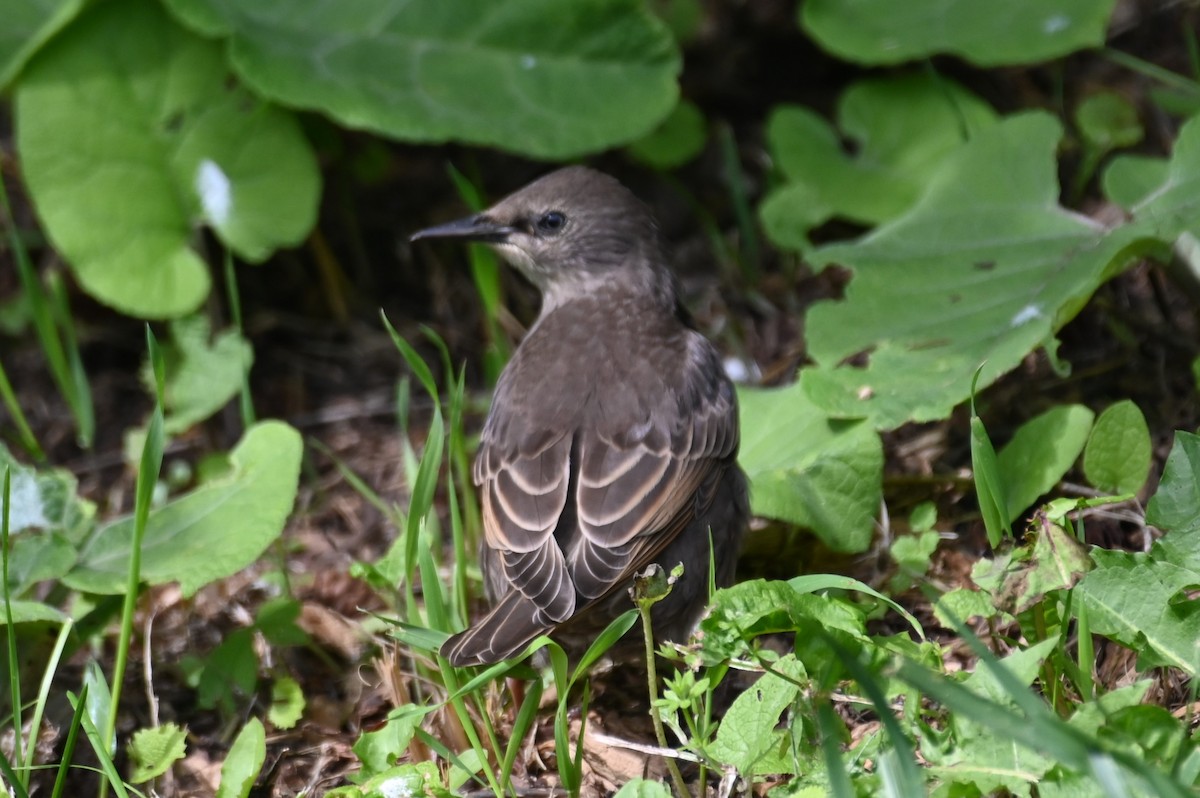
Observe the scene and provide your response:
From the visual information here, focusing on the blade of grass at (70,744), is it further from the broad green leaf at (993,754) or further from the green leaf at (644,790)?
the broad green leaf at (993,754)

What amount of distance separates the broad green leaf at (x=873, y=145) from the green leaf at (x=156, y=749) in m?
3.30

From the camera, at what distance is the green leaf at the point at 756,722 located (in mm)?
3102

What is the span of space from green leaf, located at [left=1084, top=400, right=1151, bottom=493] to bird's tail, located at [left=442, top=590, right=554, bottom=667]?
5.49 ft

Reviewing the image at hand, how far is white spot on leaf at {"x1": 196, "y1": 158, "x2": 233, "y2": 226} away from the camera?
225 inches

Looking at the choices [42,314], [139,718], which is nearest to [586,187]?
[42,314]

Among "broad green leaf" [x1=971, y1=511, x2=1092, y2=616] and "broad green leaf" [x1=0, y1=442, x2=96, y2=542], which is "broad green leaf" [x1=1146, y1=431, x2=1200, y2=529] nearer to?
"broad green leaf" [x1=971, y1=511, x2=1092, y2=616]

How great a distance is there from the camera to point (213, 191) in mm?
5730

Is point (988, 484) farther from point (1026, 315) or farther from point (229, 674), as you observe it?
point (229, 674)

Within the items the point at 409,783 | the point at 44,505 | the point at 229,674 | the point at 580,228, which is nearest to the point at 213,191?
the point at 580,228

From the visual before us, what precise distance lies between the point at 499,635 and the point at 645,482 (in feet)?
2.49

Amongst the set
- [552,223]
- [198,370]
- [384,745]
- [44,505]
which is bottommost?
[198,370]

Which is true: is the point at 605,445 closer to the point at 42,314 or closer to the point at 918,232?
the point at 918,232

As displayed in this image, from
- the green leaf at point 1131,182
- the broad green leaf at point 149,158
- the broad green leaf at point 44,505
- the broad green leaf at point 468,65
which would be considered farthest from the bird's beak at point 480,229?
the green leaf at point 1131,182

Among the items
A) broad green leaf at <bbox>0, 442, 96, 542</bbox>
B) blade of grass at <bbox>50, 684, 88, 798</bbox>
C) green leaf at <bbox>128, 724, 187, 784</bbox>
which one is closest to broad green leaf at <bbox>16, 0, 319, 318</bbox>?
broad green leaf at <bbox>0, 442, 96, 542</bbox>
